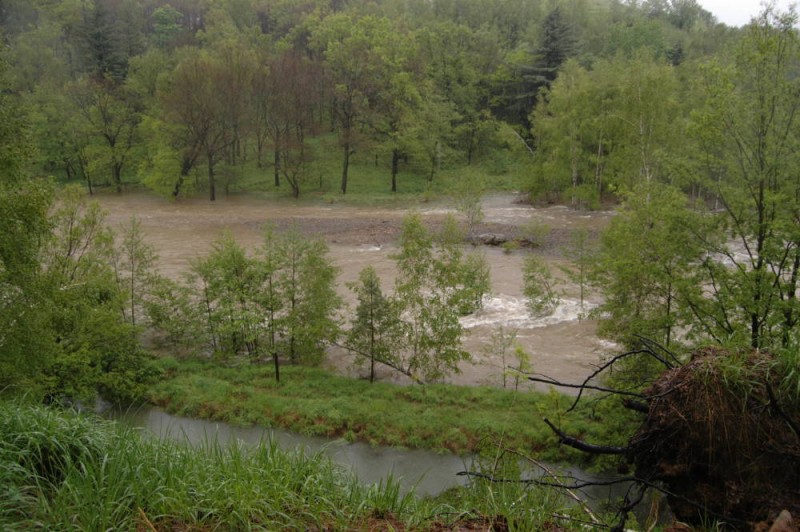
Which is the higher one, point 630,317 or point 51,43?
point 51,43

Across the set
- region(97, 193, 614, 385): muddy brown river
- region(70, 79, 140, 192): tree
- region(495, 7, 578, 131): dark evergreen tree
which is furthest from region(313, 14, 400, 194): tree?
region(70, 79, 140, 192): tree

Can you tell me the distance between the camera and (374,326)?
63.0 feet

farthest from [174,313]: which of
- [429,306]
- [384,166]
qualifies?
Answer: [384,166]

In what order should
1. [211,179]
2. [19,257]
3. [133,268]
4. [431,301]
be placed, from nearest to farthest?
[19,257] < [431,301] < [133,268] < [211,179]

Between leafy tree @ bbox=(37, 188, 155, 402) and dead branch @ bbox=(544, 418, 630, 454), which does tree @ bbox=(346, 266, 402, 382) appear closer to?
leafy tree @ bbox=(37, 188, 155, 402)

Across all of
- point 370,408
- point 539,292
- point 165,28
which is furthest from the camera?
point 165,28

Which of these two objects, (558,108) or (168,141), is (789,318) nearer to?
(558,108)

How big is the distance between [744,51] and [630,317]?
7.28 m

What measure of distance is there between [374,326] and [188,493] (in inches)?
584

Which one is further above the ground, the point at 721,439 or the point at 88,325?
the point at 721,439

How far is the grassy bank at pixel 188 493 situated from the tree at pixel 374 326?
1366 cm

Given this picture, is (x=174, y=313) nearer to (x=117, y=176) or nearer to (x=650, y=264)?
(x=650, y=264)

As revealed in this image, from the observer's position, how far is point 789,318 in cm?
1239

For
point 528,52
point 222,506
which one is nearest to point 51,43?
point 528,52
